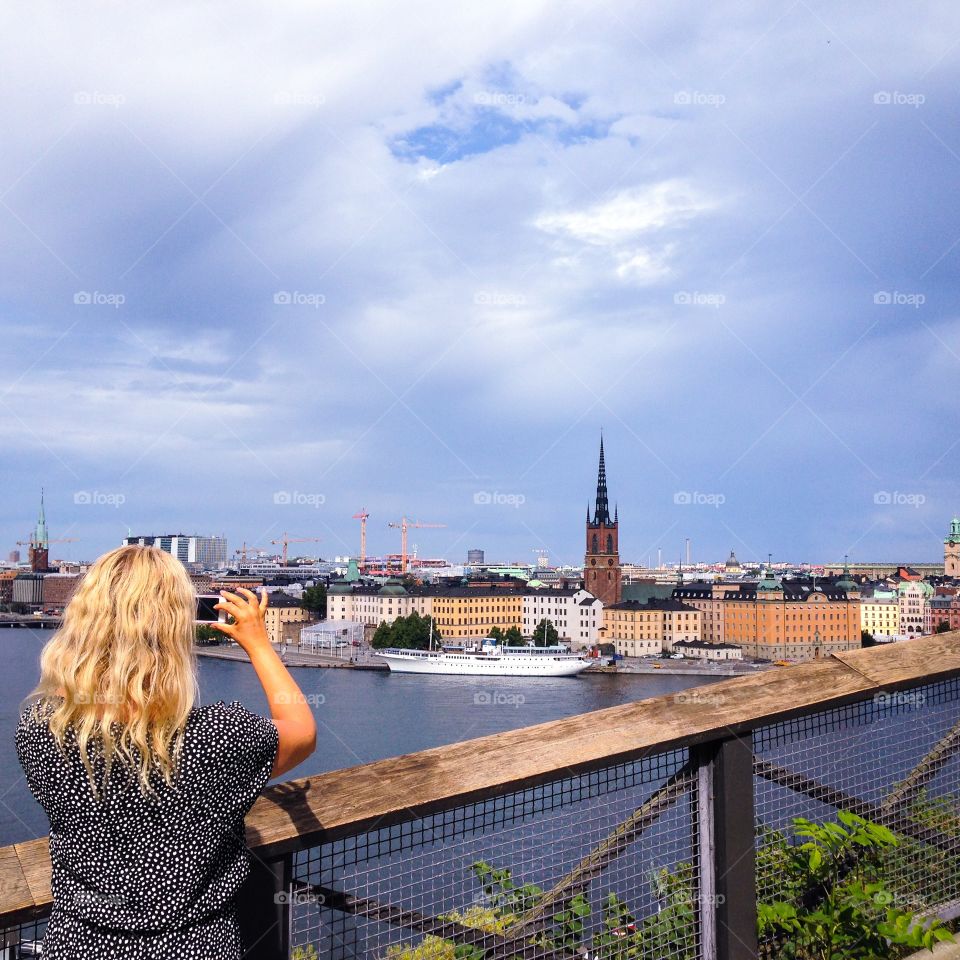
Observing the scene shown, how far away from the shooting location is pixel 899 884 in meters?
1.18

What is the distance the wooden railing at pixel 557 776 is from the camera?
71cm

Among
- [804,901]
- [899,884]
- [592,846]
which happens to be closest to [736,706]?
[592,846]

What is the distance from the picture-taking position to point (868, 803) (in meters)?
1.15

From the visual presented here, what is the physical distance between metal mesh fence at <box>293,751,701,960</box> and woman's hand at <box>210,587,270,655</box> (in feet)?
0.57

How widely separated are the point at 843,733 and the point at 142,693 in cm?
81

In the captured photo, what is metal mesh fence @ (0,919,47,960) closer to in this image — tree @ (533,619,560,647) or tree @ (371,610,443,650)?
tree @ (371,610,443,650)

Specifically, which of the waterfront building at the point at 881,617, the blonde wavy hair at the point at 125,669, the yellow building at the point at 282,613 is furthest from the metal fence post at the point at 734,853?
the waterfront building at the point at 881,617

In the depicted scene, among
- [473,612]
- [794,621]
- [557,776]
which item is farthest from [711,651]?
[557,776]

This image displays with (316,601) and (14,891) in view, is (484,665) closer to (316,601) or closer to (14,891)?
(316,601)

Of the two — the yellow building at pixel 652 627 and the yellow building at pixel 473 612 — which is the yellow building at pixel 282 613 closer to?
the yellow building at pixel 473 612

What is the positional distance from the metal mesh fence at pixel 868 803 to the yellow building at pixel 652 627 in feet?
145

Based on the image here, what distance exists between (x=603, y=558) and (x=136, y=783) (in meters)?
52.8

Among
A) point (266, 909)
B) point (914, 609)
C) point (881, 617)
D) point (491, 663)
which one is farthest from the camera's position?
Result: point (881, 617)

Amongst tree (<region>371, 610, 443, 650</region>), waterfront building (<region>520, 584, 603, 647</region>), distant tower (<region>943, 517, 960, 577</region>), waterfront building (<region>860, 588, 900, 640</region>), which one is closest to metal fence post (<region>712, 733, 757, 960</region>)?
tree (<region>371, 610, 443, 650</region>)
